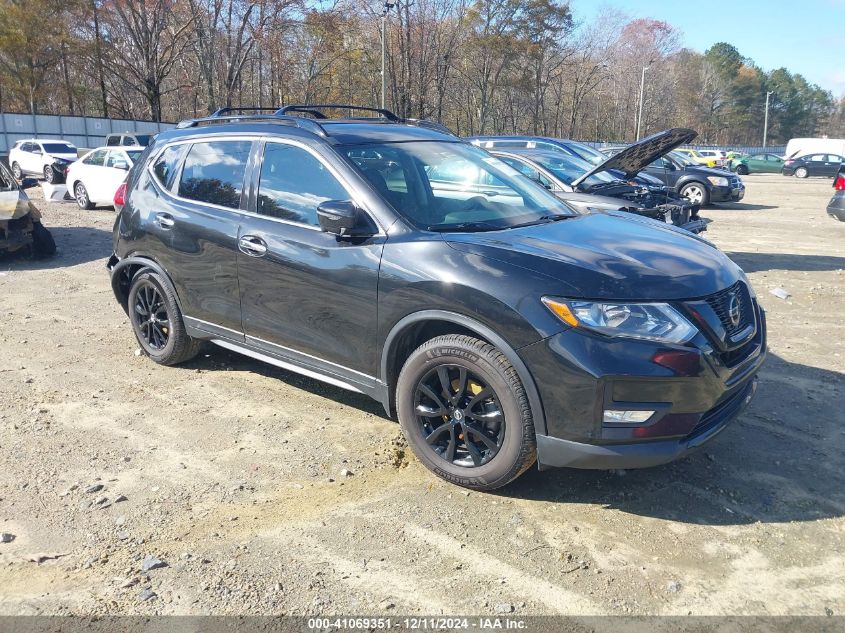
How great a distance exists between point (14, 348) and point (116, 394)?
1827mm

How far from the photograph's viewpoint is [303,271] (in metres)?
4.10

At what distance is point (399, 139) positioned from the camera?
15.0 ft

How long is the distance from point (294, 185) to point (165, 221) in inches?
52.8

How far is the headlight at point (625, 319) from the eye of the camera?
3.11 m

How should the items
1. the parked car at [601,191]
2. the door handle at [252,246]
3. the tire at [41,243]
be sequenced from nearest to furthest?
the door handle at [252,246], the parked car at [601,191], the tire at [41,243]

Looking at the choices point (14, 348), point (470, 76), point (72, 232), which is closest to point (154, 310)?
point (14, 348)

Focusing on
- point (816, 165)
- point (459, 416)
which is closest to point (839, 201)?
point (459, 416)

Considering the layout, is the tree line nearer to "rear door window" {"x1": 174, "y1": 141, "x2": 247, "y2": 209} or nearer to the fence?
the fence

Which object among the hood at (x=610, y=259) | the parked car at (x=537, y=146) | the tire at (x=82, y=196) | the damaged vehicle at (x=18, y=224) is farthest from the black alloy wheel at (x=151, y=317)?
the tire at (x=82, y=196)

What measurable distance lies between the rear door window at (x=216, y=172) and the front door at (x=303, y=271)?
0.21 meters

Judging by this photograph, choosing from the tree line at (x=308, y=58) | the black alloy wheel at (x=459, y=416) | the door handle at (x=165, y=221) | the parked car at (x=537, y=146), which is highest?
the tree line at (x=308, y=58)

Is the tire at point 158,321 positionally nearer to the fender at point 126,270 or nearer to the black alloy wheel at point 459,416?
the fender at point 126,270

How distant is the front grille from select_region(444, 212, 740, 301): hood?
0.14 feet

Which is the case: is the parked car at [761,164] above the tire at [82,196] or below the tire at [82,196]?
above
